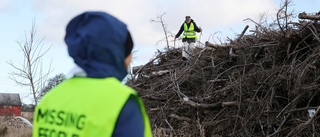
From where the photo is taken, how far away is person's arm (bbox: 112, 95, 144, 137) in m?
1.68

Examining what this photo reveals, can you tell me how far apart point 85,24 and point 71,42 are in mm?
82

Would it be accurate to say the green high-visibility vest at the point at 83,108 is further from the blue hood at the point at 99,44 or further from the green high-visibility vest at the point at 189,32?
the green high-visibility vest at the point at 189,32

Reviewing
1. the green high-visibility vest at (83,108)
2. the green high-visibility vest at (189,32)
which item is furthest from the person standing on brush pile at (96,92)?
the green high-visibility vest at (189,32)

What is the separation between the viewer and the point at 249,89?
10.7 m

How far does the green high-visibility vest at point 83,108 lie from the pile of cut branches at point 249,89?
7.53m

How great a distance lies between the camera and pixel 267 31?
11.5m

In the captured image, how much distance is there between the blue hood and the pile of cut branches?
7538 mm

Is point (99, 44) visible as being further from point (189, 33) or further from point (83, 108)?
point (189, 33)

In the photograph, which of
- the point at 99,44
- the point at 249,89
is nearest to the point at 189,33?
the point at 249,89

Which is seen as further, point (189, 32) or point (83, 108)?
point (189, 32)

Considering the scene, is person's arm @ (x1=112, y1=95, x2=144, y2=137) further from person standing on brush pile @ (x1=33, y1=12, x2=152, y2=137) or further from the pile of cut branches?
the pile of cut branches

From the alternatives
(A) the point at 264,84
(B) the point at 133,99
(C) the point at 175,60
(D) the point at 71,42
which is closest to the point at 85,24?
(D) the point at 71,42

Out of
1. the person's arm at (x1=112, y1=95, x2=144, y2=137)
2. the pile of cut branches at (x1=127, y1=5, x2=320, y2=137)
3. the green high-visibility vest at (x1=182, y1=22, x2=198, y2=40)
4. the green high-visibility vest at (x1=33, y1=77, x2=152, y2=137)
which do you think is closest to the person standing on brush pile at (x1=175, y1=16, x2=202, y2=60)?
the green high-visibility vest at (x1=182, y1=22, x2=198, y2=40)

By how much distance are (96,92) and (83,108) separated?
69 millimetres
